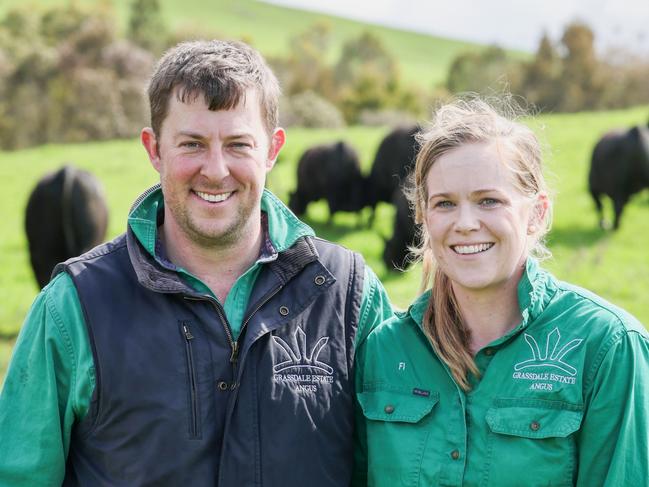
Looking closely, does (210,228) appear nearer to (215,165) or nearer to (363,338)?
(215,165)

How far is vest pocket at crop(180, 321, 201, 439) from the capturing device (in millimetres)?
3143

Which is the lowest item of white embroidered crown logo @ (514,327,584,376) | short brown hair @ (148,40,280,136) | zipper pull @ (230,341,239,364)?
zipper pull @ (230,341,239,364)

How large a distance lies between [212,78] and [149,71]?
1284 inches

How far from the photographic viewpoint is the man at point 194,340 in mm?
3123

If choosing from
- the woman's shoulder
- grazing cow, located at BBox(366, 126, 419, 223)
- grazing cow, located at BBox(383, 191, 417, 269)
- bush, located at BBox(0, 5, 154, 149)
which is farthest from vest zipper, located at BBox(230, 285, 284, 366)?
bush, located at BBox(0, 5, 154, 149)

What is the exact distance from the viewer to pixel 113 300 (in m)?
3.22

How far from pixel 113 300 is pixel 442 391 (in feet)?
4.25

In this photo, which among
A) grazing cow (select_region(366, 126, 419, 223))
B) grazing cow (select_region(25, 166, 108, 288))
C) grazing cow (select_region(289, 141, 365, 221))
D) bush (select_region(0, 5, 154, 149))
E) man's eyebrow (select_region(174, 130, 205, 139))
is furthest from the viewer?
bush (select_region(0, 5, 154, 149))

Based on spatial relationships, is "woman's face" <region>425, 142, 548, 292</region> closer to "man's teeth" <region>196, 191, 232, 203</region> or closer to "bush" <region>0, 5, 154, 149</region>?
"man's teeth" <region>196, 191, 232, 203</region>

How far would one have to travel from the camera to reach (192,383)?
3162mm

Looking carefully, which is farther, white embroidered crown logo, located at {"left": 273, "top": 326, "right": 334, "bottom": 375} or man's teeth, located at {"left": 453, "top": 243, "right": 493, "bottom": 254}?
white embroidered crown logo, located at {"left": 273, "top": 326, "right": 334, "bottom": 375}

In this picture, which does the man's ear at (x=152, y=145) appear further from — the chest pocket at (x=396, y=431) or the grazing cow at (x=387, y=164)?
the grazing cow at (x=387, y=164)

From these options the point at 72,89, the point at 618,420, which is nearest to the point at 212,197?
the point at 618,420

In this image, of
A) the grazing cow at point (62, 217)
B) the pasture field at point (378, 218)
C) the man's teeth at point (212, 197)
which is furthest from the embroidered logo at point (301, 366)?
the grazing cow at point (62, 217)
